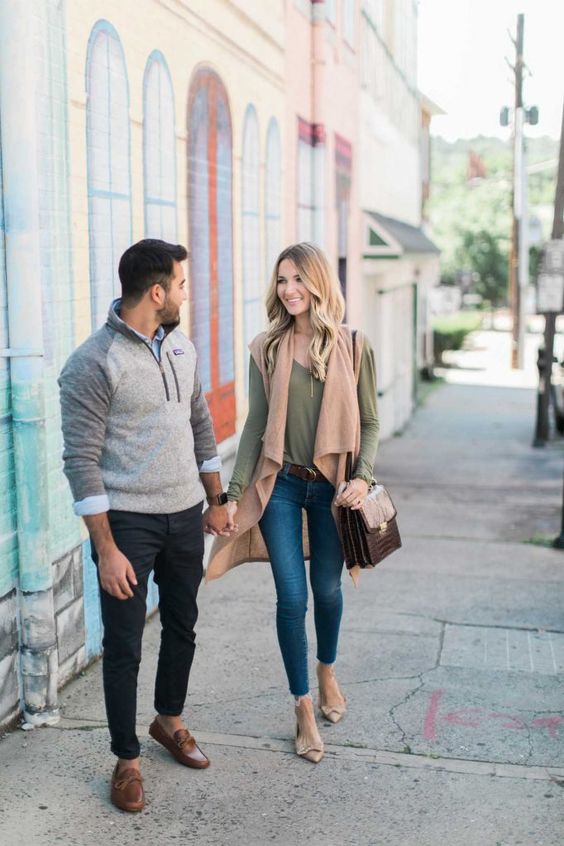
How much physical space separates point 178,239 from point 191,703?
9.01 ft

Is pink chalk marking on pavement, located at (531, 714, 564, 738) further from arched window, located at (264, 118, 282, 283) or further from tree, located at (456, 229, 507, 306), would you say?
tree, located at (456, 229, 507, 306)

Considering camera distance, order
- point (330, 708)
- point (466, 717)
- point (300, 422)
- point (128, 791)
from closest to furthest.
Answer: point (128, 791)
point (300, 422)
point (330, 708)
point (466, 717)

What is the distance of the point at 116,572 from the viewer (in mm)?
3646

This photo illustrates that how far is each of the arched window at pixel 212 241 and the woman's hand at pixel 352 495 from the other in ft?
9.15

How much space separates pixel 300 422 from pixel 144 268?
91 centimetres

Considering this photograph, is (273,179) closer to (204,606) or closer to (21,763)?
(204,606)

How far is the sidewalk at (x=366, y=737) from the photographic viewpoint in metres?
3.84

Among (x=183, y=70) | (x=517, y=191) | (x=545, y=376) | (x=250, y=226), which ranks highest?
(x=517, y=191)

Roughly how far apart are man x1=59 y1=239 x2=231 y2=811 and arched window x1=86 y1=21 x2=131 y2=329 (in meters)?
1.37

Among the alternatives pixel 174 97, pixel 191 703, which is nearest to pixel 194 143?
pixel 174 97

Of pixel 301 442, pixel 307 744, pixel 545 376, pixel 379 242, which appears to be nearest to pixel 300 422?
pixel 301 442

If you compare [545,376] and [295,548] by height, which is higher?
[295,548]

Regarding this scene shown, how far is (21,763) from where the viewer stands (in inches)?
167

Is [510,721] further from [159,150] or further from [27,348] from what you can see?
[159,150]
